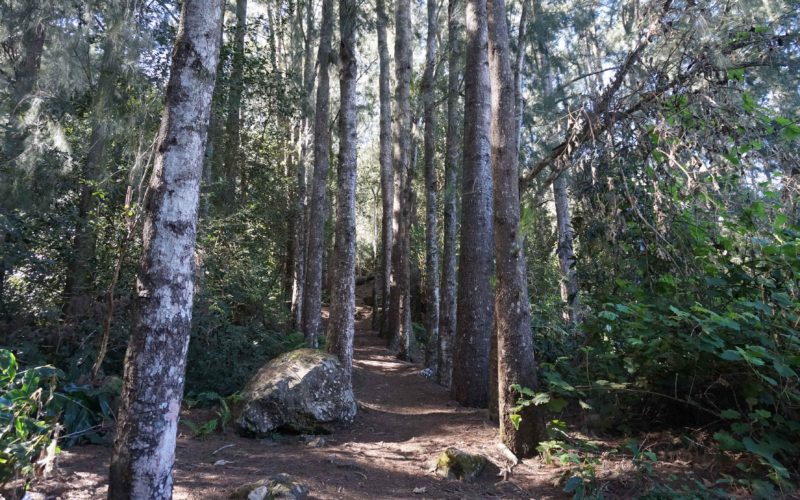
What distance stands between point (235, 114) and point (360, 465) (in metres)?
10.4

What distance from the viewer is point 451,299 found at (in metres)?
9.38

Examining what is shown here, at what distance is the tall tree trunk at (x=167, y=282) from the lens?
3043 millimetres

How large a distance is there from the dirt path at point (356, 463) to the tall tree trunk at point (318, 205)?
4.09 m

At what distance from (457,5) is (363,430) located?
34.6ft

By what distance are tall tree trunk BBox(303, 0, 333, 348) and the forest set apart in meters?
0.17

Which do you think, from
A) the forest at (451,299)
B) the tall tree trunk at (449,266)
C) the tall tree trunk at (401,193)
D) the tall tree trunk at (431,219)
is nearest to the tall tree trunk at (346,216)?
the forest at (451,299)

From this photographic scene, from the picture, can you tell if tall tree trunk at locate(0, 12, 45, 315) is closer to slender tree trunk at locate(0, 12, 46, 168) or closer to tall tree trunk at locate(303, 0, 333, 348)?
slender tree trunk at locate(0, 12, 46, 168)

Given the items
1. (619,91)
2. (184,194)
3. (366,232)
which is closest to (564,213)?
(619,91)

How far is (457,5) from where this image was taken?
12.5 m

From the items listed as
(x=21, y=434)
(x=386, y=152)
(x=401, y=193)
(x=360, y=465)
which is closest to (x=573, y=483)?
(x=360, y=465)

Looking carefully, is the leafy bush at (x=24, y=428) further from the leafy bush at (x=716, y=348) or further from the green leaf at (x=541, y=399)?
the leafy bush at (x=716, y=348)

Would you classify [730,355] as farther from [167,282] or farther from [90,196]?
[90,196]

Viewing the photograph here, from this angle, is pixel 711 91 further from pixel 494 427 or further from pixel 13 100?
pixel 13 100

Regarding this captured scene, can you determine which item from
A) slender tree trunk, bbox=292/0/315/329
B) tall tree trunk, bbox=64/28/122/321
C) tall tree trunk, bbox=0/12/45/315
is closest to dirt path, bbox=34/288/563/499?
tall tree trunk, bbox=64/28/122/321
